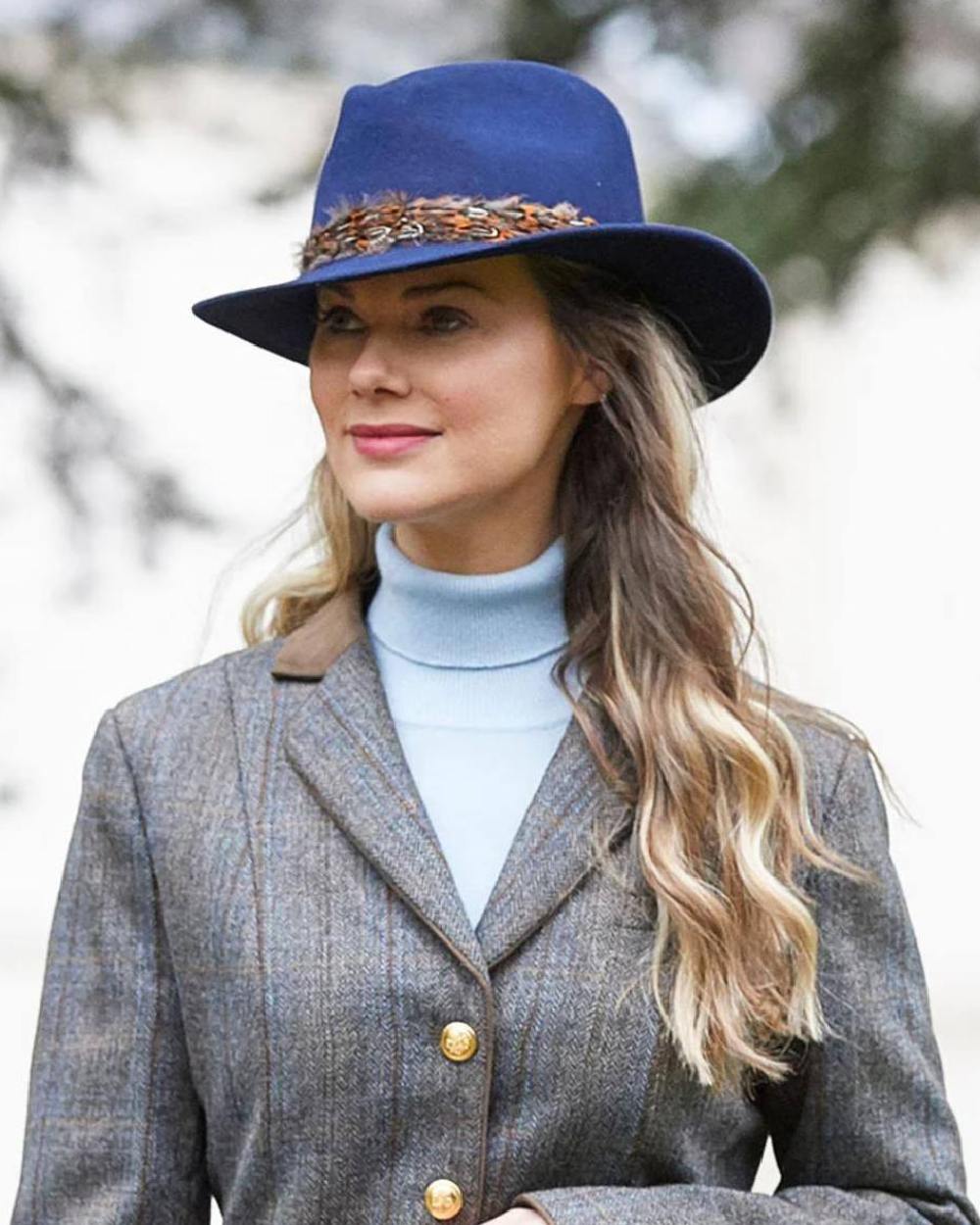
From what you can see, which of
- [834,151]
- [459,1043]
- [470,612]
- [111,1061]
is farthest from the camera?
[834,151]

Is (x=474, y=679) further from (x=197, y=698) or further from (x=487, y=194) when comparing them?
(x=487, y=194)

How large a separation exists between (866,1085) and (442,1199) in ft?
1.46

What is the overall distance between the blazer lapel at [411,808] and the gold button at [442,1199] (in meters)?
0.19

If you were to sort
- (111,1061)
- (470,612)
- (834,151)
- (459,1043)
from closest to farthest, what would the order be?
(459,1043) → (111,1061) → (470,612) → (834,151)

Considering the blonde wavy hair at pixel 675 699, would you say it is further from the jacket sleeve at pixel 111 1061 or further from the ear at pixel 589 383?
the jacket sleeve at pixel 111 1061

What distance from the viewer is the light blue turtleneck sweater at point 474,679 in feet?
7.60

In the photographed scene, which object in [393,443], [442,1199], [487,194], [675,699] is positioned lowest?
[442,1199]

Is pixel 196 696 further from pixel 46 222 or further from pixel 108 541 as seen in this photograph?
pixel 46 222

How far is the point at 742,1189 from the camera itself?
2.36m

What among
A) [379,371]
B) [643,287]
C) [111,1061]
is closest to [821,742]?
[643,287]

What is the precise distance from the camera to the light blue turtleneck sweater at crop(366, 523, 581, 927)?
7.60 feet

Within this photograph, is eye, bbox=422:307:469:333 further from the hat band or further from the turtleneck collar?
the turtleneck collar

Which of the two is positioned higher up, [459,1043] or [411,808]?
[411,808]

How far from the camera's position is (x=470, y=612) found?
238 cm
